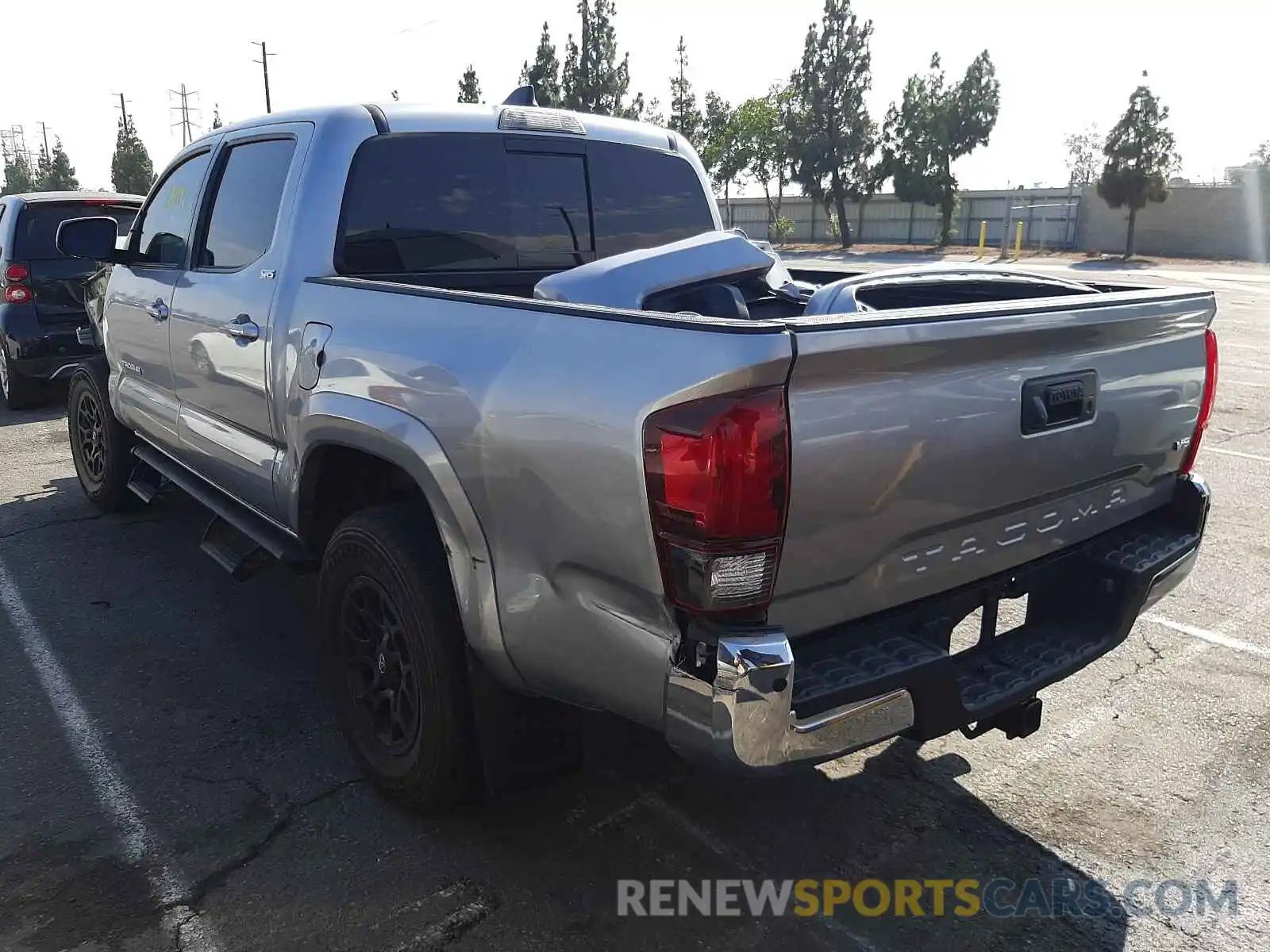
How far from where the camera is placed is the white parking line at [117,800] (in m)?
2.54

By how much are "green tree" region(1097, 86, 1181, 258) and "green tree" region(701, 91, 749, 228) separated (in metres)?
18.4

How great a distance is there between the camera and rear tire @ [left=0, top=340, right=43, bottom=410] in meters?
8.98

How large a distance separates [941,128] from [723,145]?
1172 centimetres

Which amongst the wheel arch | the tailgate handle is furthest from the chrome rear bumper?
the tailgate handle

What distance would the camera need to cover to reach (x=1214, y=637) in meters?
4.26

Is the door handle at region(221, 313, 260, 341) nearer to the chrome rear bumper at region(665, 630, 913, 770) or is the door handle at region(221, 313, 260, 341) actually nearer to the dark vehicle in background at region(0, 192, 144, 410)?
the chrome rear bumper at region(665, 630, 913, 770)

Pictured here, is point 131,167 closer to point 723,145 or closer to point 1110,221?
point 723,145

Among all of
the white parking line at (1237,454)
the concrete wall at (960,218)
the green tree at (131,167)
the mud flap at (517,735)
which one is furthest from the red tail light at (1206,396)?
the green tree at (131,167)

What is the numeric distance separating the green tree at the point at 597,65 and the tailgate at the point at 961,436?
4820cm

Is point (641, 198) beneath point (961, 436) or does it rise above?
above

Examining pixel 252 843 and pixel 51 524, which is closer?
pixel 252 843

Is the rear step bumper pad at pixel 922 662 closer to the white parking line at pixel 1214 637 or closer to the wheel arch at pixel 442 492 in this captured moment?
the wheel arch at pixel 442 492

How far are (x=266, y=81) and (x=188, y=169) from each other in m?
52.0

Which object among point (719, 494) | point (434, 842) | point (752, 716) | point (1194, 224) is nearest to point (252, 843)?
point (434, 842)
